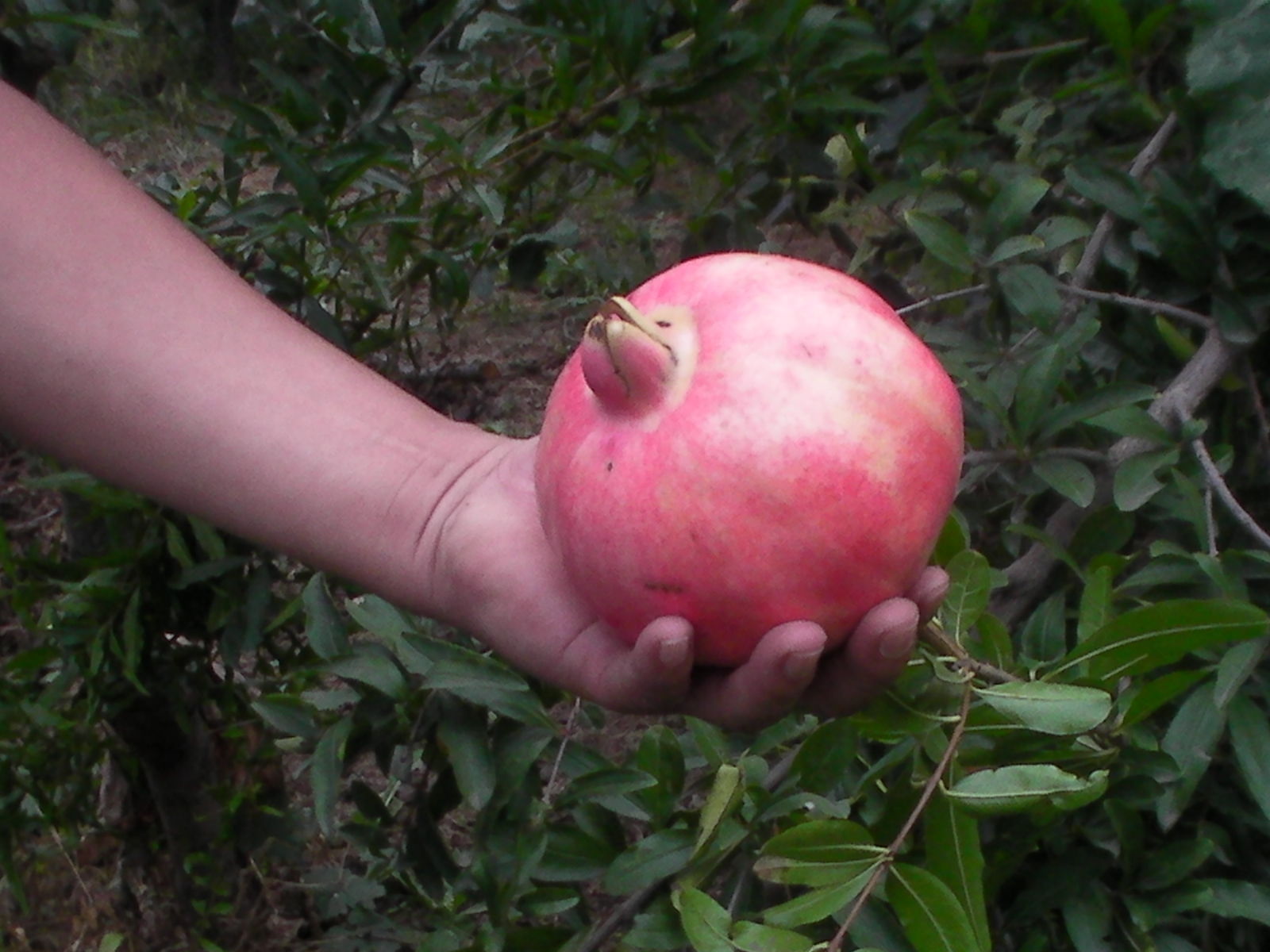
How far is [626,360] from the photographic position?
830 millimetres

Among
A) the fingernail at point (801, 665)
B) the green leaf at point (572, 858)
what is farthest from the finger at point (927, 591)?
the green leaf at point (572, 858)

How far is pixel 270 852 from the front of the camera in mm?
1901

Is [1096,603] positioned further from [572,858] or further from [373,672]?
[373,672]

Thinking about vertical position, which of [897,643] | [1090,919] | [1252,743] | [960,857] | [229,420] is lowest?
[1090,919]

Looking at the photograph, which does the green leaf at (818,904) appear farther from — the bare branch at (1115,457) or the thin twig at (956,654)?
the bare branch at (1115,457)

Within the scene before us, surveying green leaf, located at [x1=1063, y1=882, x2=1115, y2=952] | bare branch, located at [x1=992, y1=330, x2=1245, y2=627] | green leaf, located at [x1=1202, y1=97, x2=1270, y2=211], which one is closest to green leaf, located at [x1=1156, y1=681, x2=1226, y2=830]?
green leaf, located at [x1=1063, y1=882, x2=1115, y2=952]

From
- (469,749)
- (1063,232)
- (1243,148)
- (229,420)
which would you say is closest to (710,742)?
(469,749)

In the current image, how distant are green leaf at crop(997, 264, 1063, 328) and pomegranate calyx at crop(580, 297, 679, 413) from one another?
58 cm

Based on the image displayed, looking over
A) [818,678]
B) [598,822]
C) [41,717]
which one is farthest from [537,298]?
[818,678]

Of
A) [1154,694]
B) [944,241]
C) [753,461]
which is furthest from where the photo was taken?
[944,241]

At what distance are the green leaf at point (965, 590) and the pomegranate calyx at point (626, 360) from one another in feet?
1.05

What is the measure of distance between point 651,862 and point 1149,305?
747 millimetres

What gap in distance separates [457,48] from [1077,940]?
121cm

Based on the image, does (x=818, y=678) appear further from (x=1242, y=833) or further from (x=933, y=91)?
(x=933, y=91)
